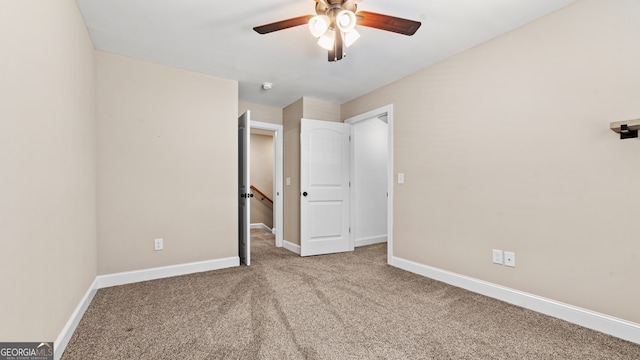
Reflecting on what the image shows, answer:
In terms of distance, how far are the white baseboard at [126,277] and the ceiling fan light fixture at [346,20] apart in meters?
2.58

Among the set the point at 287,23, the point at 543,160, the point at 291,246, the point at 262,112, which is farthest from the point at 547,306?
the point at 262,112

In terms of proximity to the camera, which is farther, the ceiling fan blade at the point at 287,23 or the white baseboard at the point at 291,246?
the white baseboard at the point at 291,246

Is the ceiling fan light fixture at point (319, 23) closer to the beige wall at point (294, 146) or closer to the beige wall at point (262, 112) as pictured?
the beige wall at point (294, 146)

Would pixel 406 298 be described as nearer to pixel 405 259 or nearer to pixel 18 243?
pixel 405 259

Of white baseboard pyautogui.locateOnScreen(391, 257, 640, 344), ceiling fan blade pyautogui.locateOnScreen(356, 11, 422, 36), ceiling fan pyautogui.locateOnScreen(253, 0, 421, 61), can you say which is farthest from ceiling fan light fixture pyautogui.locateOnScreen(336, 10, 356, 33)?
white baseboard pyautogui.locateOnScreen(391, 257, 640, 344)

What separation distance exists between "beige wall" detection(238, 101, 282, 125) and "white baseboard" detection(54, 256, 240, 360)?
226cm

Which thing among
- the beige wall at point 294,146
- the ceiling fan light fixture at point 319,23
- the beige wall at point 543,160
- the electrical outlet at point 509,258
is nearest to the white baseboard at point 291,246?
the beige wall at point 294,146

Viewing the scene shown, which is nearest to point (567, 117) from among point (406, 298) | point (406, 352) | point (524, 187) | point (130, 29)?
point (524, 187)

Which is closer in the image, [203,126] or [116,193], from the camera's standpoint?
[116,193]

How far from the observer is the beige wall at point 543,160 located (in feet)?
6.02

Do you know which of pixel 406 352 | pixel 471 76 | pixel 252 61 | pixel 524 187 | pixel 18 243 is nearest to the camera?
pixel 18 243

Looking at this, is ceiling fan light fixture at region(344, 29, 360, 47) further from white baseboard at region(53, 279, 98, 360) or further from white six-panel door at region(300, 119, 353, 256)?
white baseboard at region(53, 279, 98, 360)

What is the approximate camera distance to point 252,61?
297cm

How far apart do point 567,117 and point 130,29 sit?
3657 millimetres
